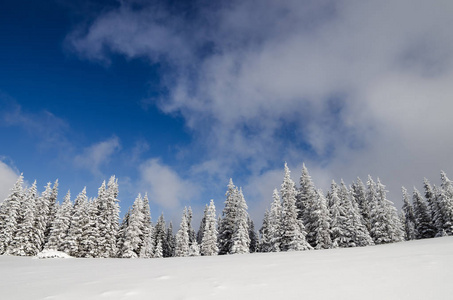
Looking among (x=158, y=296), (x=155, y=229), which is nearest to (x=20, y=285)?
(x=158, y=296)

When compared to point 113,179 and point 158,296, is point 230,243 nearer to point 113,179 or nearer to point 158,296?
point 113,179

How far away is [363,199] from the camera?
58.6 m

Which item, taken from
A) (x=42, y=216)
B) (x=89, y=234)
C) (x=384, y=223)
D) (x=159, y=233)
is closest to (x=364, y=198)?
(x=384, y=223)

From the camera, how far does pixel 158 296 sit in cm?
541

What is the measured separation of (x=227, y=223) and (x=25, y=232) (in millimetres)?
35907

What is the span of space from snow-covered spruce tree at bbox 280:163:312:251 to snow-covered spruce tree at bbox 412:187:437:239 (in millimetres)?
35006

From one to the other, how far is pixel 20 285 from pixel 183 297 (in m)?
5.83

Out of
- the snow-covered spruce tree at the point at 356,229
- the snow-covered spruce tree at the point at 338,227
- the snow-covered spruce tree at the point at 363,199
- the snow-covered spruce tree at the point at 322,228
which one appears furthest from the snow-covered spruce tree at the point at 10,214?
→ the snow-covered spruce tree at the point at 363,199

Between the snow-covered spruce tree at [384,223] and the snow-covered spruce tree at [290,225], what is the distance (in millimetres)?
16739

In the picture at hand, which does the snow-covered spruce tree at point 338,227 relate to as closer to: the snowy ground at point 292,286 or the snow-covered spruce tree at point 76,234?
the snowy ground at point 292,286

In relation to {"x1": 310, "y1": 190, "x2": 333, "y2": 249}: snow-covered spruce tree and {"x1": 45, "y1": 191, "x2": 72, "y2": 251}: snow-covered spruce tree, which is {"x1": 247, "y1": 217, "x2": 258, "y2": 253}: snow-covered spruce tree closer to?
{"x1": 310, "y1": 190, "x2": 333, "y2": 249}: snow-covered spruce tree

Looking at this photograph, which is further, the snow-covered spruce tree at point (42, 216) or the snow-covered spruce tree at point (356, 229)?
the snow-covered spruce tree at point (42, 216)

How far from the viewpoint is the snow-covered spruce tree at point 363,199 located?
53147 millimetres

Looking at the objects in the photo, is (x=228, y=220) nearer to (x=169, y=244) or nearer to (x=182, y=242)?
(x=182, y=242)
